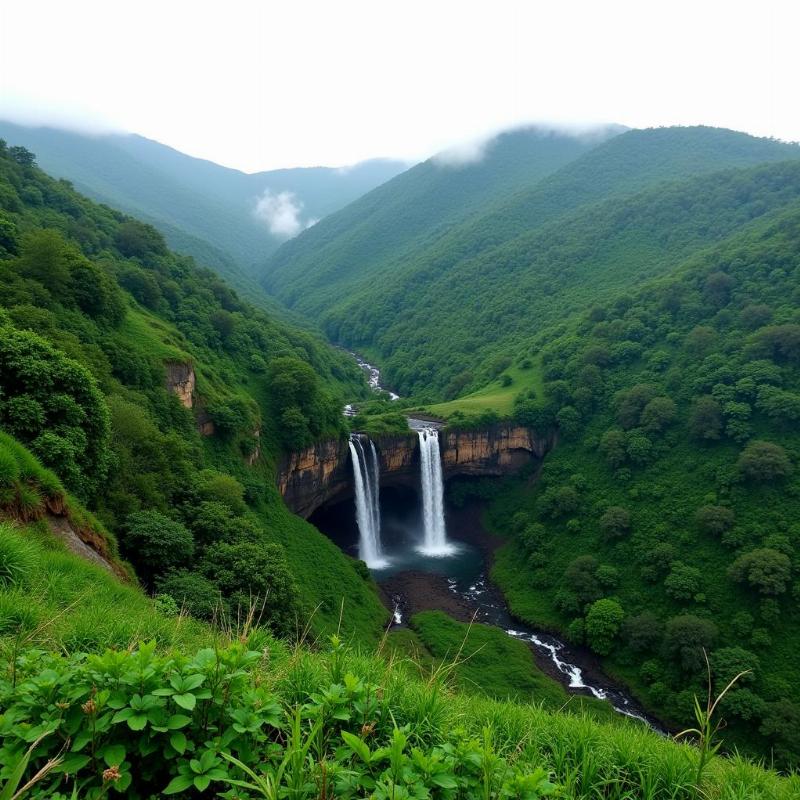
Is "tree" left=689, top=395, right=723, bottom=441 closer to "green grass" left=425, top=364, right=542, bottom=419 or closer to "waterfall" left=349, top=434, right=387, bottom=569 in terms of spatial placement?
"green grass" left=425, top=364, right=542, bottom=419

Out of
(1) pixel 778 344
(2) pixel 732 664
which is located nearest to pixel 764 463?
(1) pixel 778 344

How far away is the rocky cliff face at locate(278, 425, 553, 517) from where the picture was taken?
4297cm

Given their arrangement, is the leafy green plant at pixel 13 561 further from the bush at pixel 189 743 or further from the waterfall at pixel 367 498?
the waterfall at pixel 367 498

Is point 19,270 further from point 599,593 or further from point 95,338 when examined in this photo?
point 599,593

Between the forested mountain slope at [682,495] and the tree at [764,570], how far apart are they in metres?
0.10

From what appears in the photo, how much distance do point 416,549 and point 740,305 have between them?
4554 centimetres

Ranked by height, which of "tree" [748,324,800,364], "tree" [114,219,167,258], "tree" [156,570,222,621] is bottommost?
"tree" [156,570,222,621]

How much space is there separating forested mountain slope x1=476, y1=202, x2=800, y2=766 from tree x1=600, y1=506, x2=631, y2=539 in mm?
121

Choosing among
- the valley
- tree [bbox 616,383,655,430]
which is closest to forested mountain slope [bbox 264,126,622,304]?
the valley

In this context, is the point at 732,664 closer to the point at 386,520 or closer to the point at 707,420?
the point at 707,420

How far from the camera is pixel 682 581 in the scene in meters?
35.1

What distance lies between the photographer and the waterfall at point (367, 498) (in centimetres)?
4594

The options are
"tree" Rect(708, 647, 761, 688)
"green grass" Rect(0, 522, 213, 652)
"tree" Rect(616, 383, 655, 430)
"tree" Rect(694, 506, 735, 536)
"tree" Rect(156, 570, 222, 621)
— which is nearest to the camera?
"green grass" Rect(0, 522, 213, 652)

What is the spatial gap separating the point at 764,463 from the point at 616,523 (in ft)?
39.4
